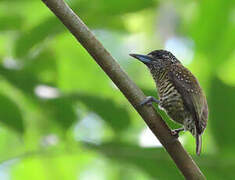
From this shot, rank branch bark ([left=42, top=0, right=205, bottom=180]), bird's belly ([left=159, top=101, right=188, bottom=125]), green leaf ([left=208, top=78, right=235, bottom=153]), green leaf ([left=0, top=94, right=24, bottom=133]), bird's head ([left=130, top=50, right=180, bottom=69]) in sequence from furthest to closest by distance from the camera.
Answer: bird's head ([left=130, top=50, right=180, bottom=69]) → bird's belly ([left=159, top=101, right=188, bottom=125]) → green leaf ([left=208, top=78, right=235, bottom=153]) → green leaf ([left=0, top=94, right=24, bottom=133]) → branch bark ([left=42, top=0, right=205, bottom=180])

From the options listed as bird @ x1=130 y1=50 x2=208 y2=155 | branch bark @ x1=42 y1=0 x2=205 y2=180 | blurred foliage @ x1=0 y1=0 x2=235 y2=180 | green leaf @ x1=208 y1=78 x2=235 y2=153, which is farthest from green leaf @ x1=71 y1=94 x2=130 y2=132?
branch bark @ x1=42 y1=0 x2=205 y2=180

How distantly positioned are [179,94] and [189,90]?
0.29 feet

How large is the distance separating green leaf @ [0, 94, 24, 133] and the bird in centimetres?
69

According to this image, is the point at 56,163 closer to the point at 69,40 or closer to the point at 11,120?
the point at 11,120

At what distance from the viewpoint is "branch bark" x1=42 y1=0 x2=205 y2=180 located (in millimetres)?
1922

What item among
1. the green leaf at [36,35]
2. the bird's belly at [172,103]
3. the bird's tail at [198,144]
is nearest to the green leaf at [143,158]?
the bird's tail at [198,144]

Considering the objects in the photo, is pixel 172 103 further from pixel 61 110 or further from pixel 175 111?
pixel 61 110

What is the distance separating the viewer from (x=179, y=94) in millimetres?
3199

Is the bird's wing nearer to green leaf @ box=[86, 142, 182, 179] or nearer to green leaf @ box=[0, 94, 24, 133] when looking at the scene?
green leaf @ box=[86, 142, 182, 179]

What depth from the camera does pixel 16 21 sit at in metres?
3.12

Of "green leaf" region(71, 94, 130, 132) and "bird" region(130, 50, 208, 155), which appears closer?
"green leaf" region(71, 94, 130, 132)

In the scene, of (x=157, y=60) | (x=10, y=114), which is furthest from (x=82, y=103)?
(x=157, y=60)

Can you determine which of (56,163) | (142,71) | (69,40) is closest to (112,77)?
(56,163)

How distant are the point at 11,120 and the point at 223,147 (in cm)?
110
